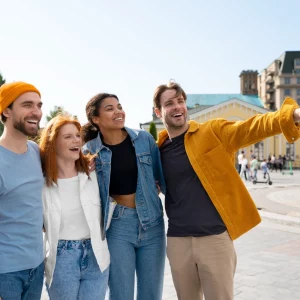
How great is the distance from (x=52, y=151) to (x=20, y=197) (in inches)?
21.3

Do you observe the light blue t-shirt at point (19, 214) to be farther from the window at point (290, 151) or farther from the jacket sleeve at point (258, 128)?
the window at point (290, 151)

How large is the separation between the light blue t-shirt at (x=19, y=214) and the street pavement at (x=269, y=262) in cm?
242

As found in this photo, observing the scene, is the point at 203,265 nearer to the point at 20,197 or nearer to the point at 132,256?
the point at 132,256

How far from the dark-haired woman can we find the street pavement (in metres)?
1.58

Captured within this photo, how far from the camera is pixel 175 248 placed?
3406mm

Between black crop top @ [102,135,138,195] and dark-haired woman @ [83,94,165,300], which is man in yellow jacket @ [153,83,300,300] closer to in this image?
dark-haired woman @ [83,94,165,300]

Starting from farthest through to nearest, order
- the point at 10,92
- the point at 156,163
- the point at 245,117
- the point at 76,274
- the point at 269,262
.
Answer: the point at 245,117 → the point at 269,262 → the point at 156,163 → the point at 76,274 → the point at 10,92

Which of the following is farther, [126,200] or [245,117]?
[245,117]

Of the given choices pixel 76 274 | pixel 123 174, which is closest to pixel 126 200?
pixel 123 174

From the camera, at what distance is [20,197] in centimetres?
277

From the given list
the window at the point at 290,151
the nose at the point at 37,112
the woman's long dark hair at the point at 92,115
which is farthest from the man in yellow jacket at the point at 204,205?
the window at the point at 290,151

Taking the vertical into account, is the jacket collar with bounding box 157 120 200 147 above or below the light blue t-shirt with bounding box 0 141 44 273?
above

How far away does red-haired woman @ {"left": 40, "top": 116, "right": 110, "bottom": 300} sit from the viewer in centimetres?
303

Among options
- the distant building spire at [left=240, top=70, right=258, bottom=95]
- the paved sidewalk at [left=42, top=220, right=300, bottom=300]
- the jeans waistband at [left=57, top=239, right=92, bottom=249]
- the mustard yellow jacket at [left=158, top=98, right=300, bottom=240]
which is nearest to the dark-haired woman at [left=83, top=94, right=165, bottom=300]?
the jeans waistband at [left=57, top=239, right=92, bottom=249]
